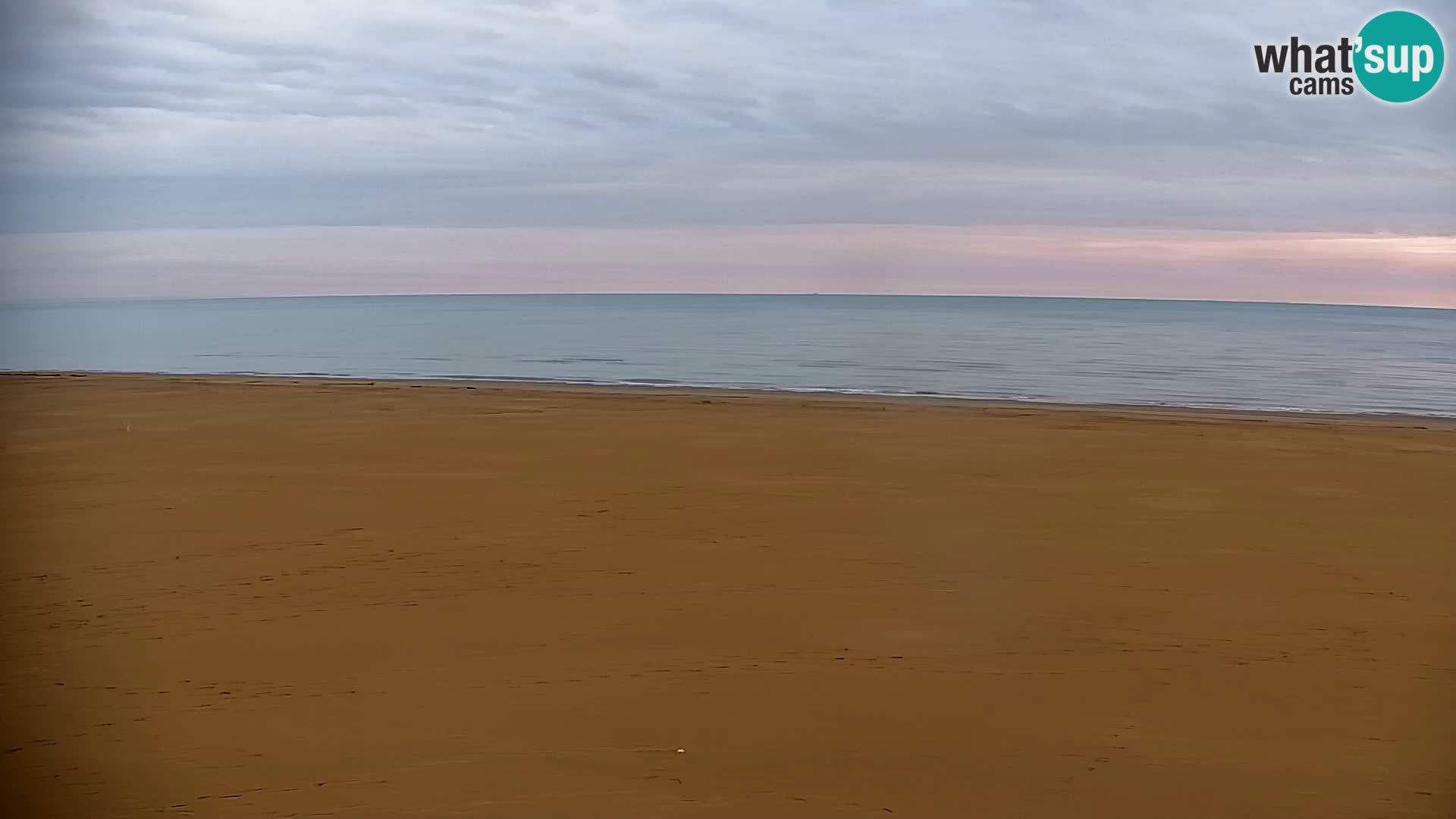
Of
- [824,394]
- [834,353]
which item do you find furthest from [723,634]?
[834,353]

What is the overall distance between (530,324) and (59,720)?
32236 mm

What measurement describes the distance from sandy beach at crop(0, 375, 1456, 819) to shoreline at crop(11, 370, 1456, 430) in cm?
321

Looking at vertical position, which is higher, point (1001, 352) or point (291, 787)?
point (1001, 352)

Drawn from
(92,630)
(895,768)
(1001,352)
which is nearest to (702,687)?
(895,768)

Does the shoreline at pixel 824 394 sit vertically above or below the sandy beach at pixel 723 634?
above

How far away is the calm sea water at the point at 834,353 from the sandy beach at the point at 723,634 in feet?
3.64

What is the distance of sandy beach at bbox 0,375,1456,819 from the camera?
2789mm

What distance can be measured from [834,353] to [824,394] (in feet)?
26.9

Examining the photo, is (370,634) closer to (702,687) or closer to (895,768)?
(702,687)

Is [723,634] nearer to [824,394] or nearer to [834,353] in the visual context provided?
[824,394]

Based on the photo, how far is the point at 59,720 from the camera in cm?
307

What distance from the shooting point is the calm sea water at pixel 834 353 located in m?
14.0

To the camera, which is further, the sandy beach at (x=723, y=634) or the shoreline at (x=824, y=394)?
the shoreline at (x=824, y=394)

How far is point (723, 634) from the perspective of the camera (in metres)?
3.93
